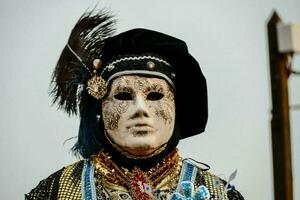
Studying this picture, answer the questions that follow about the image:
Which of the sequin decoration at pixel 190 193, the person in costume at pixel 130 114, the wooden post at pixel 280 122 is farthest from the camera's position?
the person in costume at pixel 130 114

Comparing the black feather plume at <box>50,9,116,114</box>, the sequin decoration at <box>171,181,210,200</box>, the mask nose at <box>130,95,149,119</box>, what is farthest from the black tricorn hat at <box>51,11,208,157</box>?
the sequin decoration at <box>171,181,210,200</box>

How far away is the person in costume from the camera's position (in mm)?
1967

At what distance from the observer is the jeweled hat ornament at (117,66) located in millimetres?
2037

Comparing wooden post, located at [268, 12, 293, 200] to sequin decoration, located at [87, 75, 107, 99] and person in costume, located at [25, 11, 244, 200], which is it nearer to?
person in costume, located at [25, 11, 244, 200]

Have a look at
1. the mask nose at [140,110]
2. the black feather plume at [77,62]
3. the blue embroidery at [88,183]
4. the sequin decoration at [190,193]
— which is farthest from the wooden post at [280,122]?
the black feather plume at [77,62]

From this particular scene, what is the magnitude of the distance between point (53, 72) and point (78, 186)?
0.43 metres

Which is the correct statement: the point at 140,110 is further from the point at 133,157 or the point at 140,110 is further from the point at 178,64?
the point at 178,64

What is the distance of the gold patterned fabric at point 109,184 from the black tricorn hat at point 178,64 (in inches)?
5.9

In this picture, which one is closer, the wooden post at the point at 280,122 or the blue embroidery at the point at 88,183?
the wooden post at the point at 280,122

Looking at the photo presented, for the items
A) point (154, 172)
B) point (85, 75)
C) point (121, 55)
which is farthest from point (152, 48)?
point (154, 172)

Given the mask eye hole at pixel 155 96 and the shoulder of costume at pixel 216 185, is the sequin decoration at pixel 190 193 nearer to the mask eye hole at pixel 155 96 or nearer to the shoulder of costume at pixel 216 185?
the shoulder of costume at pixel 216 185

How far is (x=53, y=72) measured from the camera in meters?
2.20

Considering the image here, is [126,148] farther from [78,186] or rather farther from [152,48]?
[152,48]

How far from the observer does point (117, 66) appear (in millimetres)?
2029
